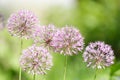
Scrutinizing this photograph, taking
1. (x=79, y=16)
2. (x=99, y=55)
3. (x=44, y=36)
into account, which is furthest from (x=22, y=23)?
(x=79, y=16)

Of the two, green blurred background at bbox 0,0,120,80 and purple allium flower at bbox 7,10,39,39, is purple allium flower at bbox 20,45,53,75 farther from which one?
green blurred background at bbox 0,0,120,80

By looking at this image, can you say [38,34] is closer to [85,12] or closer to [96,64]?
[96,64]

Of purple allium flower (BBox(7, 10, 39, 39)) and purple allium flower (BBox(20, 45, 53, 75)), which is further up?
purple allium flower (BBox(7, 10, 39, 39))

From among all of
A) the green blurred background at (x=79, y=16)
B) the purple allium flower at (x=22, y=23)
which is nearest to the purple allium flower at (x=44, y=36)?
the purple allium flower at (x=22, y=23)

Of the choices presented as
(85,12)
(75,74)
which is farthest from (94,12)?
(75,74)

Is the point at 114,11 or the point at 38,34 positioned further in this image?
the point at 114,11

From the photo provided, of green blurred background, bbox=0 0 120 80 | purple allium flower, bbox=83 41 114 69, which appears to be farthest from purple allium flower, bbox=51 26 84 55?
green blurred background, bbox=0 0 120 80
